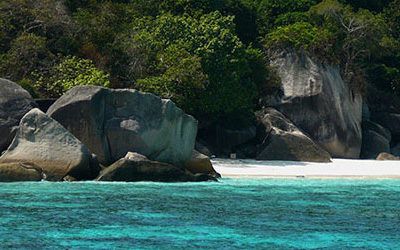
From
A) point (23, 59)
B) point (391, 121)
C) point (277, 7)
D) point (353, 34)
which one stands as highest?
point (277, 7)

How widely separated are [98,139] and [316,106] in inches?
648

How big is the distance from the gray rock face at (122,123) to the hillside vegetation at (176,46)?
5.94 metres

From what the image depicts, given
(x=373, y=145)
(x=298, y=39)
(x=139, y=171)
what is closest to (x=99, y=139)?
(x=139, y=171)

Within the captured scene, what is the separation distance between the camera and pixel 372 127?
153 feet

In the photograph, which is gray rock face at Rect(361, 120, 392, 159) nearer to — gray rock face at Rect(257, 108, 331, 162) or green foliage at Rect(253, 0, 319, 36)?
gray rock face at Rect(257, 108, 331, 162)

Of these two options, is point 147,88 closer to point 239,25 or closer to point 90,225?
point 239,25

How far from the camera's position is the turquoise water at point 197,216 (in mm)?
16484

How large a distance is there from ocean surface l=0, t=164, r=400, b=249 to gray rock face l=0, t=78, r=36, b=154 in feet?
13.5

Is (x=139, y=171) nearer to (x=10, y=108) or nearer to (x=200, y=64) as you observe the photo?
(x=10, y=108)

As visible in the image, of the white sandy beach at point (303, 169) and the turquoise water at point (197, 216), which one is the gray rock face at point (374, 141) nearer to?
the white sandy beach at point (303, 169)

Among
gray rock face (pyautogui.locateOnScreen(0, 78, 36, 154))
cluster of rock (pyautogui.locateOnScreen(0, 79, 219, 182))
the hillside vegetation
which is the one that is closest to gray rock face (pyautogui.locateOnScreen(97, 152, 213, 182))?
cluster of rock (pyautogui.locateOnScreen(0, 79, 219, 182))

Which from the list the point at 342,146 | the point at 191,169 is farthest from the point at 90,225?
the point at 342,146

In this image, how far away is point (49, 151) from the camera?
2788 cm

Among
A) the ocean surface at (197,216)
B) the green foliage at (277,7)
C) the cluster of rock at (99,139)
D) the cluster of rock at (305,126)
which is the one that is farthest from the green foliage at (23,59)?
the green foliage at (277,7)
